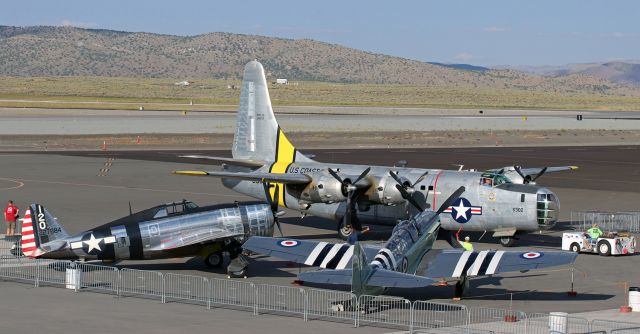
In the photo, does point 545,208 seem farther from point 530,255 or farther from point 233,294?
point 233,294

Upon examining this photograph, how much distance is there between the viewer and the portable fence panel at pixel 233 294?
3372cm

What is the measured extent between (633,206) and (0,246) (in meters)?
36.2

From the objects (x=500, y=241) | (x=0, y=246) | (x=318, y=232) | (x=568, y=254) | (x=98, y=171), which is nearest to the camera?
(x=568, y=254)

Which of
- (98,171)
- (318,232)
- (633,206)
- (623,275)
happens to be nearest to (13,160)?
(98,171)

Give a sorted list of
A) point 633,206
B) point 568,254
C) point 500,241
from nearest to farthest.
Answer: point 568,254 < point 500,241 < point 633,206

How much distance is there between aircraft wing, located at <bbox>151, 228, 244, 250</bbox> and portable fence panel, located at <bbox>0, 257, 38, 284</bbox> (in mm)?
4499

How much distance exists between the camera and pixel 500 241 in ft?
160

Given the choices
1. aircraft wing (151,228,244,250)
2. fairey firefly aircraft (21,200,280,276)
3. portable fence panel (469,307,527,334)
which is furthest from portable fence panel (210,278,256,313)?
portable fence panel (469,307,527,334)

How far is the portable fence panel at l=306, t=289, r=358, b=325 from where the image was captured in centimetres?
3170

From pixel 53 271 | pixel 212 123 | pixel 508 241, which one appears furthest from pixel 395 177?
pixel 212 123

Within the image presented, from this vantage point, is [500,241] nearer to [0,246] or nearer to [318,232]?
[318,232]

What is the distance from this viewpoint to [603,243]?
4538cm

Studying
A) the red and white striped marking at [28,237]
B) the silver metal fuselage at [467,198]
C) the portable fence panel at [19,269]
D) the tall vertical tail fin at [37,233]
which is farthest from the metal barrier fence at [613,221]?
the red and white striped marking at [28,237]

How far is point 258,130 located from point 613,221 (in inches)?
735
